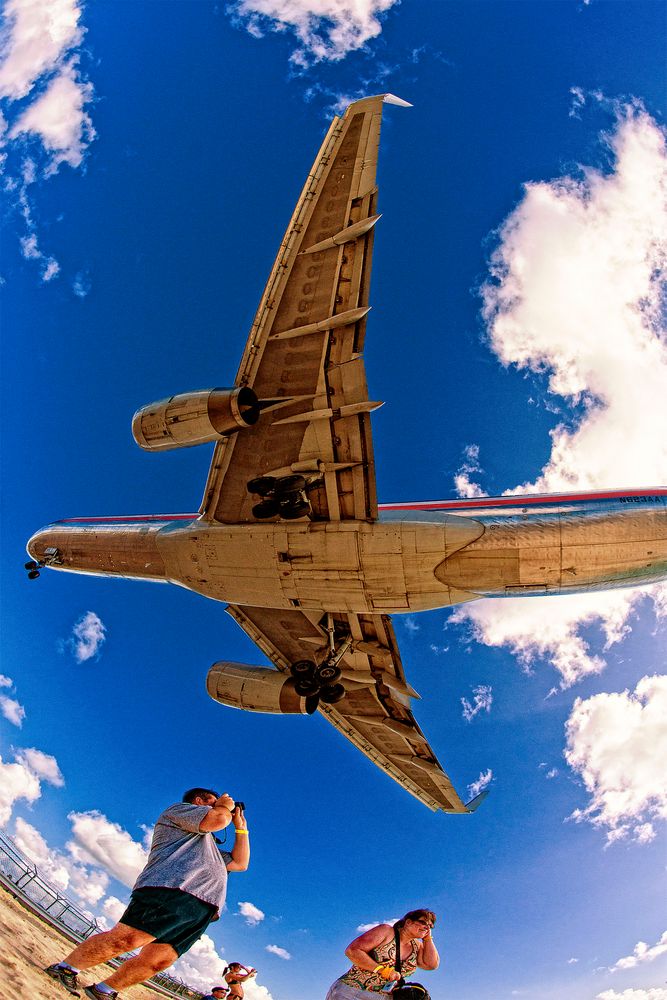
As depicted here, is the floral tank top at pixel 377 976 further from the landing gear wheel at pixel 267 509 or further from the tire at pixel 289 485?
the tire at pixel 289 485

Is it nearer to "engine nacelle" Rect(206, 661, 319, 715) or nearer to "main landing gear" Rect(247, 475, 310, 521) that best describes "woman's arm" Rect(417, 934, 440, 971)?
"engine nacelle" Rect(206, 661, 319, 715)

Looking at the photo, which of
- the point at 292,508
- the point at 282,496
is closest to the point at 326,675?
the point at 292,508

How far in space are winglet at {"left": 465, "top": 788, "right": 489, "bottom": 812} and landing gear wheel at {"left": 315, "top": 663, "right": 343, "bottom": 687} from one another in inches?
294

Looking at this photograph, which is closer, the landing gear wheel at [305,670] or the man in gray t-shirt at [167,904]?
the man in gray t-shirt at [167,904]

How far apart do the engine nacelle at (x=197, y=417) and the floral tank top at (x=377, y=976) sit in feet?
32.7

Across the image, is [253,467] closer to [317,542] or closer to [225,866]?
[317,542]

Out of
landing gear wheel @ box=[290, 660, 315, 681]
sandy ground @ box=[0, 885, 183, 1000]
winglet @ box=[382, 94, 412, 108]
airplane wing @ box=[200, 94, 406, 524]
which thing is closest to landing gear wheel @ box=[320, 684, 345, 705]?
landing gear wheel @ box=[290, 660, 315, 681]

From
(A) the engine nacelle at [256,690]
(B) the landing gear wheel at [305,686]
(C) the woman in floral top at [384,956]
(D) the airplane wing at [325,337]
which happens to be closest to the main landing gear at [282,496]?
(D) the airplane wing at [325,337]

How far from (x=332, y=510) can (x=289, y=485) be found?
→ 4.86 ft

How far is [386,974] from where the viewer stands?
7160 millimetres

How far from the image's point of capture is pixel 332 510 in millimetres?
13219

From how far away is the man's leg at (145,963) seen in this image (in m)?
6.49

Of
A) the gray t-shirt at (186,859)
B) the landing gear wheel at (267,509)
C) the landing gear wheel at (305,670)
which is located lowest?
the gray t-shirt at (186,859)

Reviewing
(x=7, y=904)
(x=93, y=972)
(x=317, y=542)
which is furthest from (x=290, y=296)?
(x=7, y=904)
